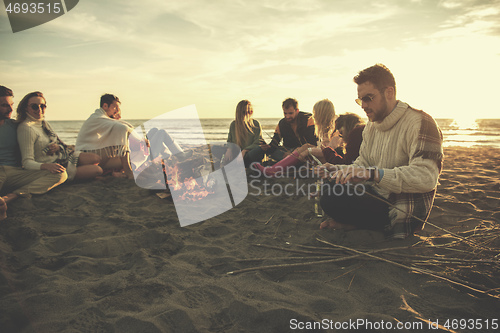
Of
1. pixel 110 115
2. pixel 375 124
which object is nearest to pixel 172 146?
pixel 110 115

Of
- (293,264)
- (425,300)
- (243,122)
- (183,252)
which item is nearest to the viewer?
(425,300)

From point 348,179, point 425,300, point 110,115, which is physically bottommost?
point 425,300

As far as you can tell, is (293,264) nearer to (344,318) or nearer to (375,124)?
(344,318)

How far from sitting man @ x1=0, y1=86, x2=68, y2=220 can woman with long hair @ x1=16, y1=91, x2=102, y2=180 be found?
87 millimetres

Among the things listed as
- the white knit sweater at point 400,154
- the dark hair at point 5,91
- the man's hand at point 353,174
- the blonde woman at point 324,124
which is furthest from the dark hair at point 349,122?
the dark hair at point 5,91

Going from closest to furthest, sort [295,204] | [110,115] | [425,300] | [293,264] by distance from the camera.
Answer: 1. [425,300]
2. [293,264]
3. [295,204]
4. [110,115]

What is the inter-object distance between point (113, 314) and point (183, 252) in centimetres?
86

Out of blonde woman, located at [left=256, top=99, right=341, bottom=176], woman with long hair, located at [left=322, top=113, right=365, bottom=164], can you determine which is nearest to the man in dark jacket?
blonde woman, located at [left=256, top=99, right=341, bottom=176]

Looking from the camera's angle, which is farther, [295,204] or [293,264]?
[295,204]

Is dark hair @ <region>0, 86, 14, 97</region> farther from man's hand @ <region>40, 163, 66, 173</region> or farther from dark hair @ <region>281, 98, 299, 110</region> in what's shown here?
dark hair @ <region>281, 98, 299, 110</region>

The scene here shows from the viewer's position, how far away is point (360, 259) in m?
2.21

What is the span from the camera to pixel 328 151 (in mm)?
→ 3664

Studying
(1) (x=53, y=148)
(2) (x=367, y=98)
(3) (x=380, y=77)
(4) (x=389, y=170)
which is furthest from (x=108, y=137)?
(4) (x=389, y=170)

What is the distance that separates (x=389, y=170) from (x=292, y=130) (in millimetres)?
3569
